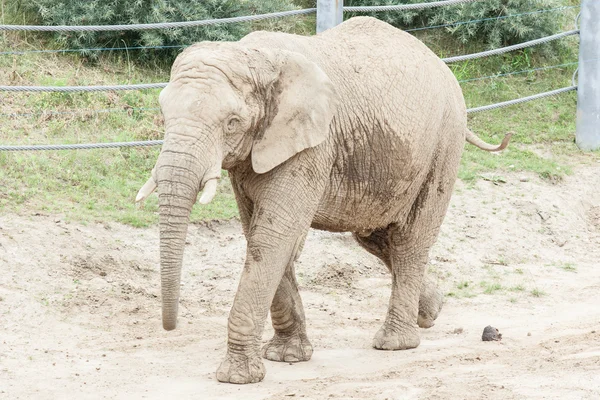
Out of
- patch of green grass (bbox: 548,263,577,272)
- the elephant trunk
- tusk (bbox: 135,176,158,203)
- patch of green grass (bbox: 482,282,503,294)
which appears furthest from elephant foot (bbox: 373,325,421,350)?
patch of green grass (bbox: 548,263,577,272)

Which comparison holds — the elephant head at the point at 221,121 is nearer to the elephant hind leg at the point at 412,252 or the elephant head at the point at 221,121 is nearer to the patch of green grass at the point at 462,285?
the elephant hind leg at the point at 412,252

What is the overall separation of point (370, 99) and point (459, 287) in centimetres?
283

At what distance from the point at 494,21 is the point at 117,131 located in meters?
4.49

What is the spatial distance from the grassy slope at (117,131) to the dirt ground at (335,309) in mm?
299

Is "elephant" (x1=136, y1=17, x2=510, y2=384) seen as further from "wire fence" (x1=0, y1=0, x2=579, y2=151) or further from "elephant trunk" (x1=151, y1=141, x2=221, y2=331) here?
"wire fence" (x1=0, y1=0, x2=579, y2=151)

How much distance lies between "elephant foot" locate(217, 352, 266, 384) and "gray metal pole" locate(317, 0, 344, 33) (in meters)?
4.30

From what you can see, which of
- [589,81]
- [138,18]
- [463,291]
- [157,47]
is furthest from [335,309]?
[589,81]

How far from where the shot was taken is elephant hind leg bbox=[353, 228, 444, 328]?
8102 mm

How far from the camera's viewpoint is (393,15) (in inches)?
507

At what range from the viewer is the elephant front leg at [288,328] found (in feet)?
24.3

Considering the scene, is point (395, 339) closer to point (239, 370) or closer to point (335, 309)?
point (335, 309)

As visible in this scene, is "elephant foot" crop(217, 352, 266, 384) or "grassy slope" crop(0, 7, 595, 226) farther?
"grassy slope" crop(0, 7, 595, 226)

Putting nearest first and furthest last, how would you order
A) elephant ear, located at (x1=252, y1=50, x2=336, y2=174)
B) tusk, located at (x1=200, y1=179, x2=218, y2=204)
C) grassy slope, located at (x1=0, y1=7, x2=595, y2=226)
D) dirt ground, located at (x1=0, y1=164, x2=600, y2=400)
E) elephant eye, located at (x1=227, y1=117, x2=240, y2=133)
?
tusk, located at (x1=200, y1=179, x2=218, y2=204)
elephant eye, located at (x1=227, y1=117, x2=240, y2=133)
elephant ear, located at (x1=252, y1=50, x2=336, y2=174)
dirt ground, located at (x1=0, y1=164, x2=600, y2=400)
grassy slope, located at (x1=0, y1=7, x2=595, y2=226)

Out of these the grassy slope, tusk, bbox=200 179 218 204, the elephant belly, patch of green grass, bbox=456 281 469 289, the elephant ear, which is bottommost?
patch of green grass, bbox=456 281 469 289
